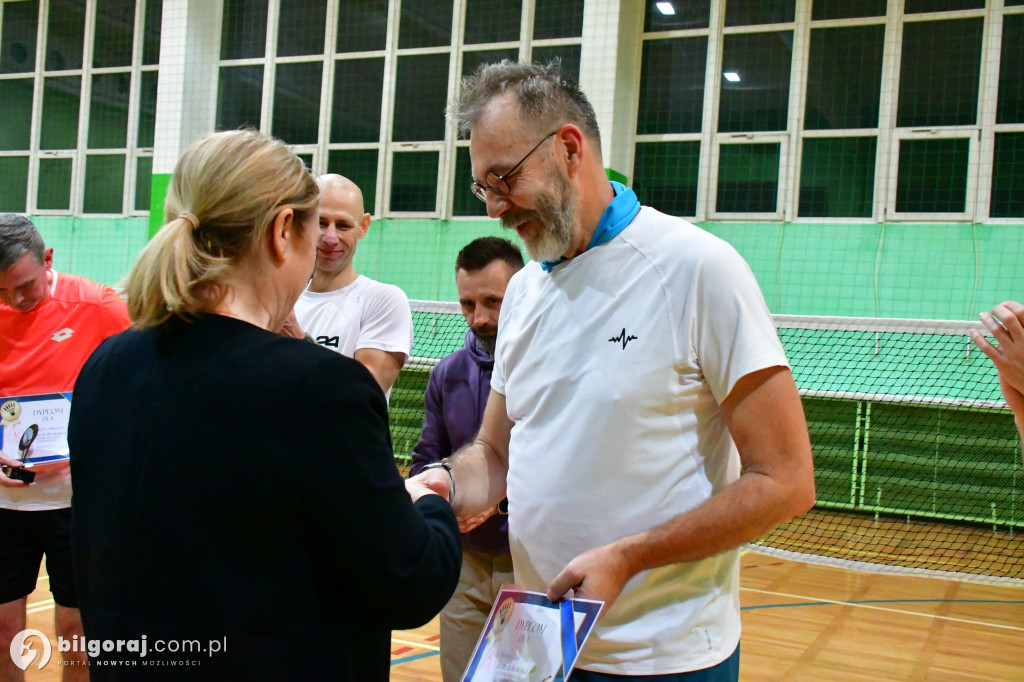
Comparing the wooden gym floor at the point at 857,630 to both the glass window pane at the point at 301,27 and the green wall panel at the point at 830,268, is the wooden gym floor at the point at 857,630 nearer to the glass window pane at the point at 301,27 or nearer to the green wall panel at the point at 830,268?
the green wall panel at the point at 830,268

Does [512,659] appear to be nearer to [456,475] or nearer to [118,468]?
[456,475]

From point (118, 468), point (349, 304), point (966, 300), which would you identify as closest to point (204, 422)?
point (118, 468)

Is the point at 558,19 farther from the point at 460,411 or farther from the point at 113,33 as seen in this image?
the point at 460,411

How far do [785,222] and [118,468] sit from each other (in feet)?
29.3

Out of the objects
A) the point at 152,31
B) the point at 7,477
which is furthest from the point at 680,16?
the point at 7,477

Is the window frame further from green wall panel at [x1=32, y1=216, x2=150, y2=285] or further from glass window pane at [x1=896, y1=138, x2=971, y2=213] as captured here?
glass window pane at [x1=896, y1=138, x2=971, y2=213]

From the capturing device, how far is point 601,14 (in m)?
9.83

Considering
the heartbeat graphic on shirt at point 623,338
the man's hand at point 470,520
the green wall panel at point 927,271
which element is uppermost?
the green wall panel at point 927,271

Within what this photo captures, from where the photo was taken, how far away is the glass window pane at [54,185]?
1272 cm

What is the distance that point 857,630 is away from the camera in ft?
18.0

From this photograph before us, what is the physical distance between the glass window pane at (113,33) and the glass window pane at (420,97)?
4.28 metres

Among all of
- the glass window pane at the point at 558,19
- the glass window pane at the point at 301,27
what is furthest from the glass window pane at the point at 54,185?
the glass window pane at the point at 558,19

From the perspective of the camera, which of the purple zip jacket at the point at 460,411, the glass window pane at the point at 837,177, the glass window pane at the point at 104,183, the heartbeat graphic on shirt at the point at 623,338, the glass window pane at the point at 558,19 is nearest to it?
the heartbeat graphic on shirt at the point at 623,338

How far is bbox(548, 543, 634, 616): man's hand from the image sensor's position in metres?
1.48
